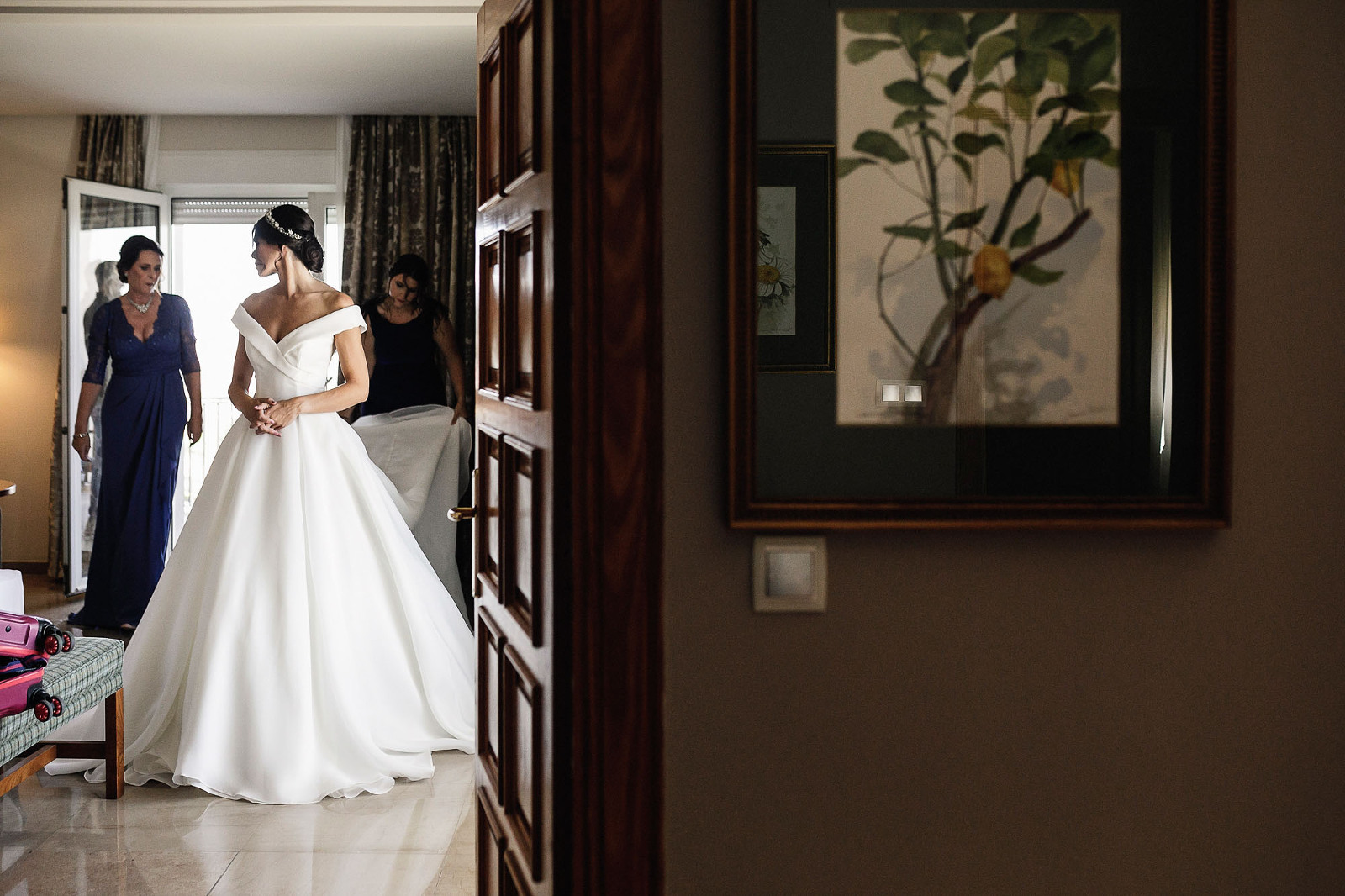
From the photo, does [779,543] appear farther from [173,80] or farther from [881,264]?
[173,80]

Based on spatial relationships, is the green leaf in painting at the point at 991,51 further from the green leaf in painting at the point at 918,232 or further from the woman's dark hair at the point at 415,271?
the woman's dark hair at the point at 415,271

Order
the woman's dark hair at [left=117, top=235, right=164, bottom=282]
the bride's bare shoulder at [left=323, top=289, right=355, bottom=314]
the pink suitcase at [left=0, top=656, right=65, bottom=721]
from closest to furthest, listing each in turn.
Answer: the pink suitcase at [left=0, top=656, right=65, bottom=721], the bride's bare shoulder at [left=323, top=289, right=355, bottom=314], the woman's dark hair at [left=117, top=235, right=164, bottom=282]

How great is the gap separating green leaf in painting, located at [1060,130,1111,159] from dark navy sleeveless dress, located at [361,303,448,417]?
4.55 m

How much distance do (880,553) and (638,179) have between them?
557 millimetres

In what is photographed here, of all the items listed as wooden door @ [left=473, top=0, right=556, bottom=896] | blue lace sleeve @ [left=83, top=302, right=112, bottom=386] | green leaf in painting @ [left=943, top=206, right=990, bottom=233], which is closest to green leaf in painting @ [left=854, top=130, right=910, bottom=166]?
green leaf in painting @ [left=943, top=206, right=990, bottom=233]

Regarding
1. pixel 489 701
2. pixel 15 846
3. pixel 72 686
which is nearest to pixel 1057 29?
pixel 489 701

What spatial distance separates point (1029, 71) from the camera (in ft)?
4.22

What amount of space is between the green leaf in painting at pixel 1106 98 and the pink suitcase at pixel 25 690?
2.60 m

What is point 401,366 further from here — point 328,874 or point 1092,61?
point 1092,61

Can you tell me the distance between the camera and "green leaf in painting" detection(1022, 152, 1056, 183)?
129 cm

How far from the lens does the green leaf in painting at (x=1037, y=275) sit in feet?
4.25

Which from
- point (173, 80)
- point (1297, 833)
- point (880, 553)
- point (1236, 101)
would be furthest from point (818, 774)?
point (173, 80)

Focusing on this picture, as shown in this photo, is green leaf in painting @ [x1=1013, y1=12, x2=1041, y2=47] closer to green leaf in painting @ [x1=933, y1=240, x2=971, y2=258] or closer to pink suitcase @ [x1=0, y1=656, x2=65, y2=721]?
green leaf in painting @ [x1=933, y1=240, x2=971, y2=258]

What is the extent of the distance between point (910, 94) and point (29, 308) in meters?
6.75
